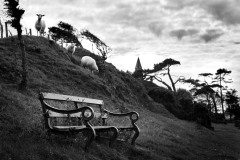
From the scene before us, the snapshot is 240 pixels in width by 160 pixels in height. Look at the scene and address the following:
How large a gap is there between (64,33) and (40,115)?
26.0 meters

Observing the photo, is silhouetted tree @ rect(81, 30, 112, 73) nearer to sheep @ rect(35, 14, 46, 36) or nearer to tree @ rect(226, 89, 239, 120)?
sheep @ rect(35, 14, 46, 36)

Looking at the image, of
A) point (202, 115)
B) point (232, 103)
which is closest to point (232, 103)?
point (232, 103)

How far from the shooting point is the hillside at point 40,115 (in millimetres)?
5742

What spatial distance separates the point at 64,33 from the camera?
33562 mm

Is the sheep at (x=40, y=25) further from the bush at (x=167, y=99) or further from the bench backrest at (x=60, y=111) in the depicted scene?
the bench backrest at (x=60, y=111)

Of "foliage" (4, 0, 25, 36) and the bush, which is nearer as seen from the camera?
"foliage" (4, 0, 25, 36)

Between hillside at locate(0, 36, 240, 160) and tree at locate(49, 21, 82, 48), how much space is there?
2.40 m

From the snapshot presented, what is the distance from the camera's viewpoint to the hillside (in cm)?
574

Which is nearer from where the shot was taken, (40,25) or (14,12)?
(14,12)

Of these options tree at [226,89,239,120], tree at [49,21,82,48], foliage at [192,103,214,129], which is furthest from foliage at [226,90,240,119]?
tree at [49,21,82,48]

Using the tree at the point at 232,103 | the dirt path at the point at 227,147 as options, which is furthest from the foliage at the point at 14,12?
the tree at the point at 232,103

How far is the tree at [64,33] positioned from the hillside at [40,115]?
240 centimetres

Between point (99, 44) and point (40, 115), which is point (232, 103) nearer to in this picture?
point (99, 44)

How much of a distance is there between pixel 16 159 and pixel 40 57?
17.9 meters
